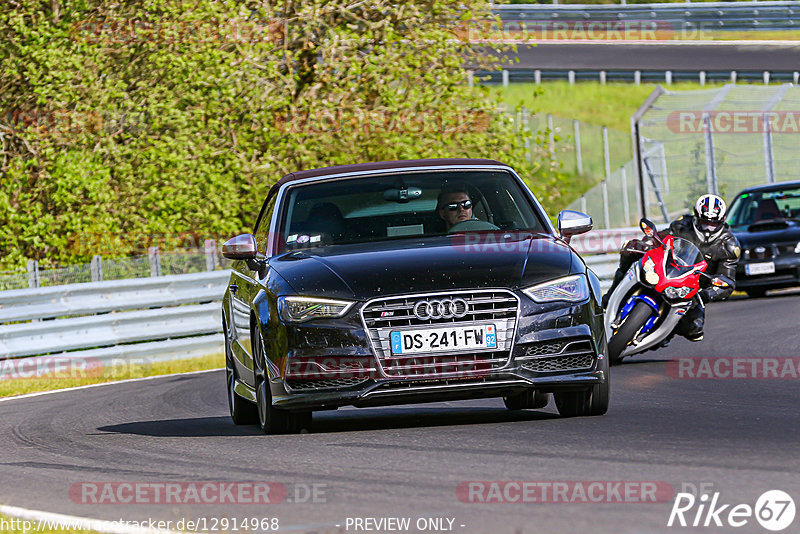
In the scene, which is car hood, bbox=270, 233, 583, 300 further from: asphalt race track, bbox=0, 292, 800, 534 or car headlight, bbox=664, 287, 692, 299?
car headlight, bbox=664, 287, 692, 299

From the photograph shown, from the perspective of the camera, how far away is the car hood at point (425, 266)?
8.34 meters

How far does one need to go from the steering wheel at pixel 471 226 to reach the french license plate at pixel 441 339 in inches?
46.5

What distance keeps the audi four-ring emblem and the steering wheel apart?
115cm

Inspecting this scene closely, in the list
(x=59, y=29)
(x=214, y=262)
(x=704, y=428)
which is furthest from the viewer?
(x=59, y=29)

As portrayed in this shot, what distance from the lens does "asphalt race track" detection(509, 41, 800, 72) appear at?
4575cm

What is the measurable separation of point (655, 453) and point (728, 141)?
2377 centimetres

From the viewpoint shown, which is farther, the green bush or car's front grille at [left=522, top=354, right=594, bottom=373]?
the green bush

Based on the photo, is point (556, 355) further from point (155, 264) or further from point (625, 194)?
point (625, 194)

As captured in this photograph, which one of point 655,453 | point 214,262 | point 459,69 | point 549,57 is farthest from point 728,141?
point 655,453

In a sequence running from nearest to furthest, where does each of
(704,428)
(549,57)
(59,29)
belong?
(704,428)
(59,29)
(549,57)

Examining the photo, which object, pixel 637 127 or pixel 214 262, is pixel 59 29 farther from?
pixel 637 127

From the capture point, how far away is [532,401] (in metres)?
10.1

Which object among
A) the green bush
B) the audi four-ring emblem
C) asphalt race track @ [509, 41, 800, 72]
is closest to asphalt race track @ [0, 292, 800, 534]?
the audi four-ring emblem

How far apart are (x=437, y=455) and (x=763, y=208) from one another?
630 inches
